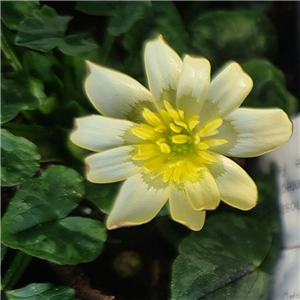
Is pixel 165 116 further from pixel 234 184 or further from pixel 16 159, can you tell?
pixel 16 159

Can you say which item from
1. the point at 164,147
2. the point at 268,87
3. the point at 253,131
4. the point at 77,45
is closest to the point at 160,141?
the point at 164,147

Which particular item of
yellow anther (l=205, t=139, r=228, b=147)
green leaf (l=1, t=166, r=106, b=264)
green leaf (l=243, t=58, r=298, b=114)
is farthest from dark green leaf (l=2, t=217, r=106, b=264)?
green leaf (l=243, t=58, r=298, b=114)

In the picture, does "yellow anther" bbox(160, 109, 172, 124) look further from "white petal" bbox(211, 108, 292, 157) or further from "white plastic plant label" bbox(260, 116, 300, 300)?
"white plastic plant label" bbox(260, 116, 300, 300)

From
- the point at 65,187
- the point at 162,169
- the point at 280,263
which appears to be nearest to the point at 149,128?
the point at 162,169

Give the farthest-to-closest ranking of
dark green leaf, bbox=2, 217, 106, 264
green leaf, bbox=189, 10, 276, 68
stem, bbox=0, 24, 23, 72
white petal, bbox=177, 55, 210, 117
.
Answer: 1. green leaf, bbox=189, 10, 276, 68
2. stem, bbox=0, 24, 23, 72
3. dark green leaf, bbox=2, 217, 106, 264
4. white petal, bbox=177, 55, 210, 117

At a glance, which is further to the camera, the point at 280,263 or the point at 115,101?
the point at 280,263

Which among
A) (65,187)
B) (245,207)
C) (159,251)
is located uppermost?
(245,207)

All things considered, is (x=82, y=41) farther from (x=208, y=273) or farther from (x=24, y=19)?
A: (x=208, y=273)
